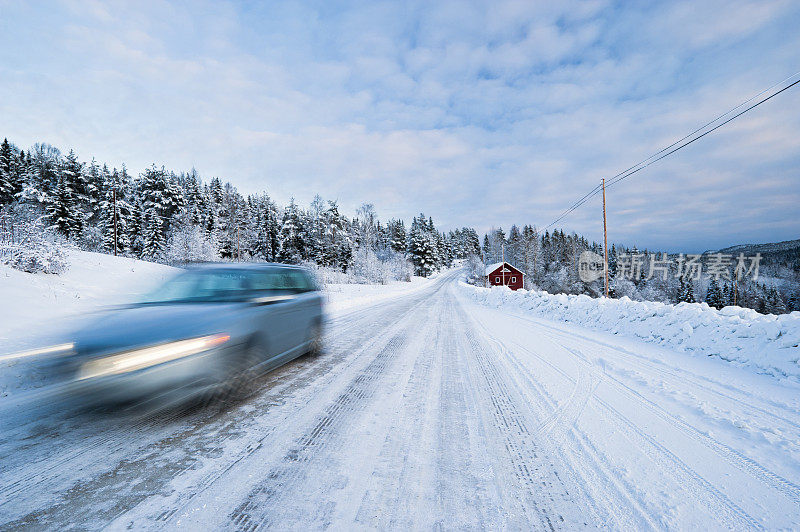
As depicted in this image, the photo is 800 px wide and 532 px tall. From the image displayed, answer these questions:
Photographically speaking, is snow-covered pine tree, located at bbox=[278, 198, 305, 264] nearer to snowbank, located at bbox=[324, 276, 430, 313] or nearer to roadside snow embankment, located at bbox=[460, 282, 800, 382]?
snowbank, located at bbox=[324, 276, 430, 313]

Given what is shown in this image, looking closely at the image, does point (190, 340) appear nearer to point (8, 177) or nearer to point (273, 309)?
point (273, 309)

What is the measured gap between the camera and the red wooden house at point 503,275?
56.4m

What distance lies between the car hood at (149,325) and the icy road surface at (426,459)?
2.89 feet

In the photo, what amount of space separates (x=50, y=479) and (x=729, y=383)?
25.5 ft

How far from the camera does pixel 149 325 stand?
347 centimetres

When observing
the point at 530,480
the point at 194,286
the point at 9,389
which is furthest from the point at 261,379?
the point at 530,480

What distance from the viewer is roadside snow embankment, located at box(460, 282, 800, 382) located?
4902 mm

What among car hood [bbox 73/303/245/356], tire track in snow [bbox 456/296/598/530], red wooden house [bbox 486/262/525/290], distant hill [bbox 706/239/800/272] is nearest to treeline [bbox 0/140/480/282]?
red wooden house [bbox 486/262/525/290]

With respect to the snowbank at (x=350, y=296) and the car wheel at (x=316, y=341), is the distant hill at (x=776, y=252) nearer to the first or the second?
the snowbank at (x=350, y=296)

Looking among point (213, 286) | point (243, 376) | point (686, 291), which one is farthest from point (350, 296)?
point (686, 291)

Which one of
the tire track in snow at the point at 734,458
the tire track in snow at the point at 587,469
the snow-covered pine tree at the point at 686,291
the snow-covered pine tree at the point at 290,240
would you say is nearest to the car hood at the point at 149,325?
the tire track in snow at the point at 587,469

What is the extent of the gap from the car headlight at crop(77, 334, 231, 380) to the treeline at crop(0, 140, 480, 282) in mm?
34309

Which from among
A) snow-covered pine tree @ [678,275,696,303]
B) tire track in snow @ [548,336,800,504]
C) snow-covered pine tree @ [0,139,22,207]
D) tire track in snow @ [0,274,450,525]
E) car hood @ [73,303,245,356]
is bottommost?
snow-covered pine tree @ [678,275,696,303]

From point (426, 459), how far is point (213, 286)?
3.94m
